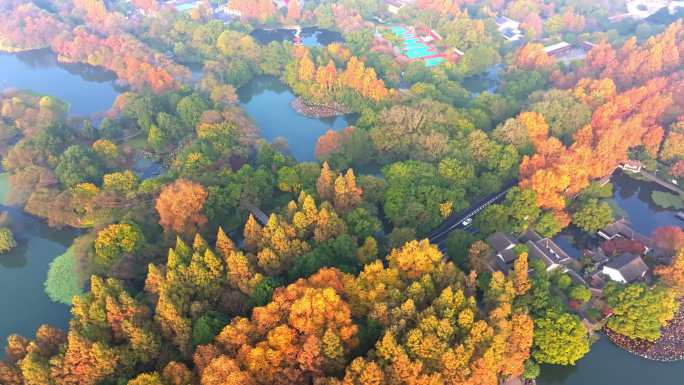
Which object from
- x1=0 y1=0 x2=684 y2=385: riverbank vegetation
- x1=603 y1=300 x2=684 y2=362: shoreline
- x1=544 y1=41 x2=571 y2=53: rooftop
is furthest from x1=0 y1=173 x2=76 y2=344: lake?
x1=544 y1=41 x2=571 y2=53: rooftop

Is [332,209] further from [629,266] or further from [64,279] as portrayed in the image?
[629,266]

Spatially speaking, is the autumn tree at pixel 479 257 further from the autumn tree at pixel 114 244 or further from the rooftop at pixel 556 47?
the rooftop at pixel 556 47

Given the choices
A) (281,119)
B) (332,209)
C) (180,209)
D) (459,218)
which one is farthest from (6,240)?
(459,218)

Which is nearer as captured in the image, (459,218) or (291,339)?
(291,339)

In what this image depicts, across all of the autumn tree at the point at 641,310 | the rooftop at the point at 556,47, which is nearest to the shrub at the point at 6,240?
the autumn tree at the point at 641,310

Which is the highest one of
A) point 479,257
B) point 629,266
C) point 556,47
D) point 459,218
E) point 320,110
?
point 556,47

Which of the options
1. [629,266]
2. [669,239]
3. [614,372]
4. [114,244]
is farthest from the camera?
[669,239]

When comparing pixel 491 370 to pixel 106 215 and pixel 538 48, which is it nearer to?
pixel 106 215

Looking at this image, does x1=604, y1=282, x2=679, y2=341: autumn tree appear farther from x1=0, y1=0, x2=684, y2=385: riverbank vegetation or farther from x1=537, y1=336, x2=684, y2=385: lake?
x1=537, y1=336, x2=684, y2=385: lake
